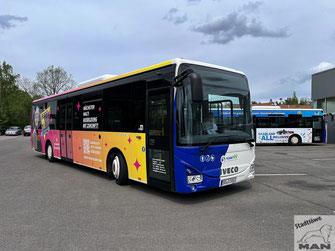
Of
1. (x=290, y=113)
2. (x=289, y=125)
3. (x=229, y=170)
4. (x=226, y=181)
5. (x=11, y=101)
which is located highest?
(x=11, y=101)

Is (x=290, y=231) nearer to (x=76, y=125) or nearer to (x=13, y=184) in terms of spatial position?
(x=13, y=184)

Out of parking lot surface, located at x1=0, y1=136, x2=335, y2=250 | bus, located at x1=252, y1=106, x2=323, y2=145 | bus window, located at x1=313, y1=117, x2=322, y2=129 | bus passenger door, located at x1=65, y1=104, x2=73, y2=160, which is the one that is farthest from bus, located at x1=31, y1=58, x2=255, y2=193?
bus window, located at x1=313, y1=117, x2=322, y2=129

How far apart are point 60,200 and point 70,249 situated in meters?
2.54

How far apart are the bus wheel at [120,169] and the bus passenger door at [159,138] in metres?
1.16

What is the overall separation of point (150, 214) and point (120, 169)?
7.78 feet

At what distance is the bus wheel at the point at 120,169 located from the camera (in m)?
6.98

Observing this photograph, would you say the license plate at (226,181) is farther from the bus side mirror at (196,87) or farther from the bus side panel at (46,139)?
the bus side panel at (46,139)

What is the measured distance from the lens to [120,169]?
7027 millimetres

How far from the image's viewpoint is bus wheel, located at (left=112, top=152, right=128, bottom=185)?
275 inches

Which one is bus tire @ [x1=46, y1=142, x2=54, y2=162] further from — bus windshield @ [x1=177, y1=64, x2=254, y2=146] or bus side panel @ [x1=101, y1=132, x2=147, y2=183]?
bus windshield @ [x1=177, y1=64, x2=254, y2=146]

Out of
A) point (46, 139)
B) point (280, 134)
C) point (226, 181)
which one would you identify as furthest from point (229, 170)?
point (280, 134)

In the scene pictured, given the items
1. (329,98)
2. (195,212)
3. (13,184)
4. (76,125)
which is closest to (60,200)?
(13,184)

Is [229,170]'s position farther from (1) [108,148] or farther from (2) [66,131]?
(2) [66,131]

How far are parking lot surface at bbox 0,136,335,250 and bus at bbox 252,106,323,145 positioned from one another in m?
13.3
